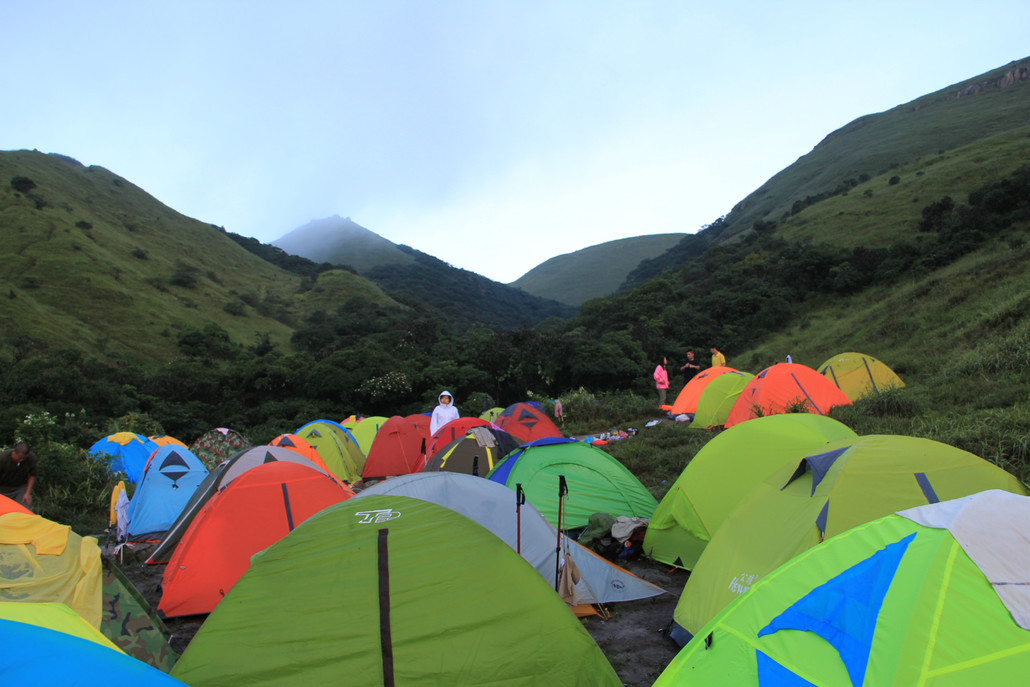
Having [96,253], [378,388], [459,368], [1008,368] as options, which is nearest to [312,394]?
[378,388]

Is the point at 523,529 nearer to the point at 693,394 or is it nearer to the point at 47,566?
the point at 47,566

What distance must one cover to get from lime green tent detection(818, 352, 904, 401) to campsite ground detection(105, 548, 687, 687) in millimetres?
9693

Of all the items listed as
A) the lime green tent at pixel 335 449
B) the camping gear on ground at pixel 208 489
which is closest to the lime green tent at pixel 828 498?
the camping gear on ground at pixel 208 489

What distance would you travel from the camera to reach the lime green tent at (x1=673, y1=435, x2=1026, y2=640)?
3764 mm

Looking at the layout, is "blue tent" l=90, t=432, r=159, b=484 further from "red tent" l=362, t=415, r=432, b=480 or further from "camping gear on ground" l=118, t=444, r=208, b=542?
"red tent" l=362, t=415, r=432, b=480

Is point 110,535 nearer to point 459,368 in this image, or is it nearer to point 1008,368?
point 1008,368

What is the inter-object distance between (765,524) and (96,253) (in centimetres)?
4924

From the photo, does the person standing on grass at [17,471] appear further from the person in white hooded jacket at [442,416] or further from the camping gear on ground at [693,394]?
the camping gear on ground at [693,394]

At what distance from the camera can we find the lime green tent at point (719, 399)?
43.6ft

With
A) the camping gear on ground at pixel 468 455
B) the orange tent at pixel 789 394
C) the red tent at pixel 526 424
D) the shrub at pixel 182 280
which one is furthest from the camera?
the shrub at pixel 182 280

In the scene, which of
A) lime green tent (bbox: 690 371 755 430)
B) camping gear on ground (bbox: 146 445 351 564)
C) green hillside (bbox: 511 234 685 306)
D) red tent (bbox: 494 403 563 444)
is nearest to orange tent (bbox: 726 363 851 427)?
lime green tent (bbox: 690 371 755 430)

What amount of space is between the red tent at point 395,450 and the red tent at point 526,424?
2038mm

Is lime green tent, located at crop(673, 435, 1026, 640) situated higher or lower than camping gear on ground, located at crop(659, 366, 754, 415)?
higher

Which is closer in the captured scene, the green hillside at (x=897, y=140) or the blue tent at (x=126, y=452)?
the blue tent at (x=126, y=452)
